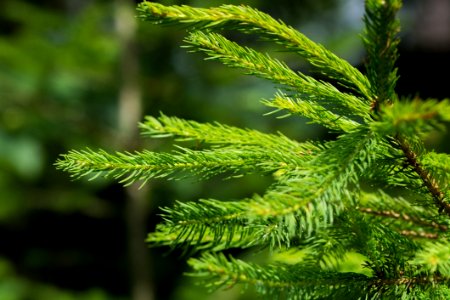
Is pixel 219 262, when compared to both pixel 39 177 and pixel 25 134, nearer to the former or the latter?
pixel 25 134

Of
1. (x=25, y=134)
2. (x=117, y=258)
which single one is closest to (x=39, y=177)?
(x=25, y=134)

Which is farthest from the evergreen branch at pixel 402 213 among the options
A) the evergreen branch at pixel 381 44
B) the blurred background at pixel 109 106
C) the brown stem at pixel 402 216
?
the blurred background at pixel 109 106

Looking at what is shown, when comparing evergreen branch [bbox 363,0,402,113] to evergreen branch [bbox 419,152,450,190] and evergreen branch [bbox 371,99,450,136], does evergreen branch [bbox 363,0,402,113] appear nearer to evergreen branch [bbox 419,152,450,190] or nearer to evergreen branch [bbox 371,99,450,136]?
evergreen branch [bbox 371,99,450,136]

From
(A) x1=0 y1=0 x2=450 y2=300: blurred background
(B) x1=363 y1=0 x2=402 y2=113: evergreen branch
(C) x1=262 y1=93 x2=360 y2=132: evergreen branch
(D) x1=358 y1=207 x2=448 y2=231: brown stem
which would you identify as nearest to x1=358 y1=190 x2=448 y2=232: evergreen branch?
(D) x1=358 y1=207 x2=448 y2=231: brown stem

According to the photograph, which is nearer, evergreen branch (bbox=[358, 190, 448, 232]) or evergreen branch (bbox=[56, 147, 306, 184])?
evergreen branch (bbox=[56, 147, 306, 184])

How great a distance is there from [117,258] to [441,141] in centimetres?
255

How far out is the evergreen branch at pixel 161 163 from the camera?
680 mm

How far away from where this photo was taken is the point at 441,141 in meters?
3.34

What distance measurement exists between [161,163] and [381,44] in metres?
0.30

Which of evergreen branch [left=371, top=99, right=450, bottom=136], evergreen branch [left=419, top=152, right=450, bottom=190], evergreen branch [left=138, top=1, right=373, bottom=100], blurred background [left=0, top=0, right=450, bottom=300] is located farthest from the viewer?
blurred background [left=0, top=0, right=450, bottom=300]

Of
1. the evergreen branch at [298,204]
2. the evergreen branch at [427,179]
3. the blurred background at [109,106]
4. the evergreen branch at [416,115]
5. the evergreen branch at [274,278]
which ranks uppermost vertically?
the blurred background at [109,106]

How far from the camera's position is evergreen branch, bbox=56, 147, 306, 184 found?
26.8 inches

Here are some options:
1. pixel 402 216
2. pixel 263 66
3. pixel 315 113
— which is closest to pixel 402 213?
pixel 402 216

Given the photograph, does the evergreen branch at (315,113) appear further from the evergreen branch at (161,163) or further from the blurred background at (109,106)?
the blurred background at (109,106)
